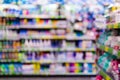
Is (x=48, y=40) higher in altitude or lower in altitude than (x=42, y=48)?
higher

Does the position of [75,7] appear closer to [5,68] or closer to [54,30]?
[54,30]

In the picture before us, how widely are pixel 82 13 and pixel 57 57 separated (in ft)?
4.26

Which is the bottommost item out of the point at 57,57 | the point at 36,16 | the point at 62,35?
the point at 57,57

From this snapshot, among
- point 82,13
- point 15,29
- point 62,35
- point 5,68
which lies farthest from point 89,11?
point 5,68

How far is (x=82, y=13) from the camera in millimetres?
8172

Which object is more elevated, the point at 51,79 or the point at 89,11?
the point at 89,11

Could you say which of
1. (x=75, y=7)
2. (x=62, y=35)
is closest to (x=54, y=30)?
(x=62, y=35)

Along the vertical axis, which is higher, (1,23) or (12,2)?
(12,2)

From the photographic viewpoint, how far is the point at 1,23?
810 cm

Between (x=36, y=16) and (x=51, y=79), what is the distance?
1631 mm

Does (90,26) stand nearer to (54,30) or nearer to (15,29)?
(54,30)

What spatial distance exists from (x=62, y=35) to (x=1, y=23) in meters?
1.58

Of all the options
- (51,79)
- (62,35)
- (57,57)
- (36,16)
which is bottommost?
(51,79)

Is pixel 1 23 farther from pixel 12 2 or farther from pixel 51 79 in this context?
pixel 51 79
